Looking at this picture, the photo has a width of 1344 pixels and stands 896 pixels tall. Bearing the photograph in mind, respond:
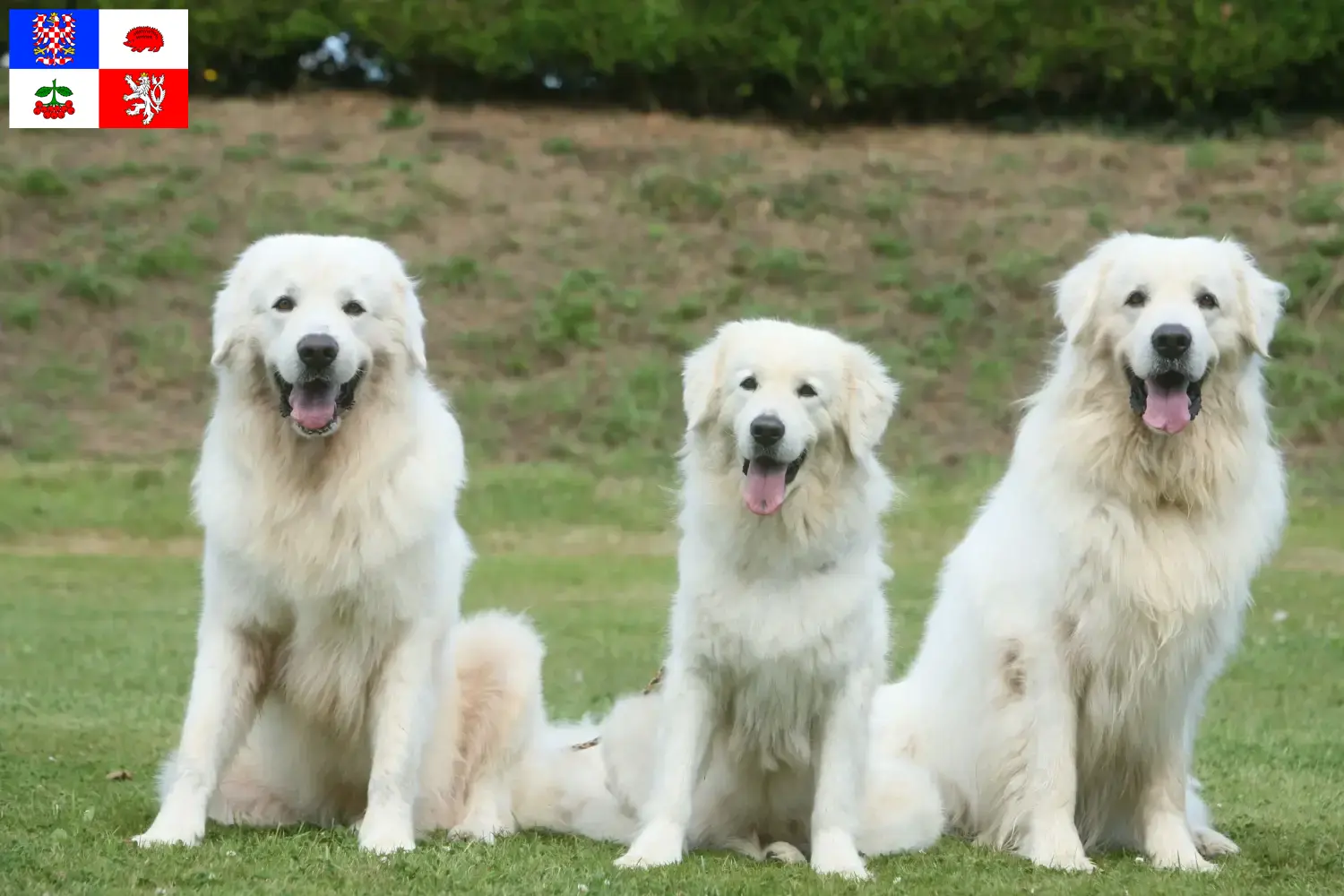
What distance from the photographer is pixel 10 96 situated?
66.2ft

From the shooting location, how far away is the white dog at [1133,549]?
507 centimetres

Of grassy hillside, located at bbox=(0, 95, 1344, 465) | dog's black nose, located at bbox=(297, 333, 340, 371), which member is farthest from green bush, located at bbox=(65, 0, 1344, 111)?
dog's black nose, located at bbox=(297, 333, 340, 371)

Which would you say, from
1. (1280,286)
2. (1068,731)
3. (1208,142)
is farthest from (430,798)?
(1208,142)

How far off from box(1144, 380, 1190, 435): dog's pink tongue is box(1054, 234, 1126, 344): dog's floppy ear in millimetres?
283

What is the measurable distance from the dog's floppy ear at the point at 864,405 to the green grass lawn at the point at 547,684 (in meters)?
1.30

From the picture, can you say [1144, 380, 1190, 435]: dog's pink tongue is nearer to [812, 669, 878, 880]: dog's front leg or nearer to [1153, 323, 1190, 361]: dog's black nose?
[1153, 323, 1190, 361]: dog's black nose

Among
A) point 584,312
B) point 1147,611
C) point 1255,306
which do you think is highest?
point 1255,306

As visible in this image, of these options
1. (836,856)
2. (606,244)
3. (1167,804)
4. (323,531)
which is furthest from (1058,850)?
(606,244)

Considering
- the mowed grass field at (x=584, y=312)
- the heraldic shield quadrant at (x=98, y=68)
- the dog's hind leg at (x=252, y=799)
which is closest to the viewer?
the dog's hind leg at (x=252, y=799)

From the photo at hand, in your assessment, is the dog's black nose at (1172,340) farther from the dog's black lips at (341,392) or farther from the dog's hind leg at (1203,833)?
the dog's black lips at (341,392)

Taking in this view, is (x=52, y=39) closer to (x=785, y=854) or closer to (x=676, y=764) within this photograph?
(x=676, y=764)

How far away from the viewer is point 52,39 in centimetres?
1459

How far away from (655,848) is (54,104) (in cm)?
1566

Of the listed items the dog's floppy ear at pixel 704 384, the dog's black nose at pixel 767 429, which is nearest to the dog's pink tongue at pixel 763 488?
the dog's black nose at pixel 767 429
